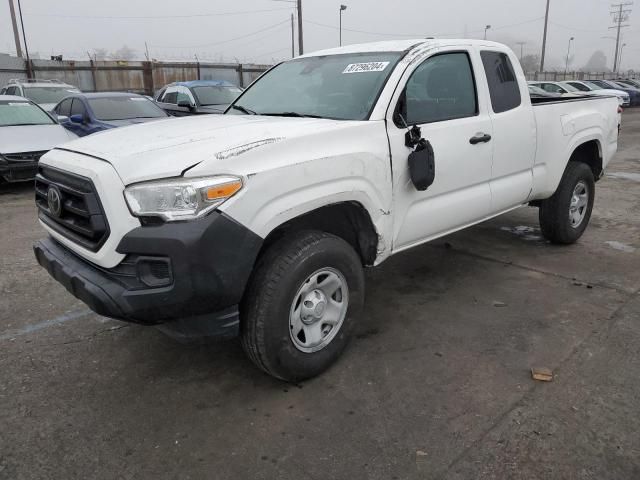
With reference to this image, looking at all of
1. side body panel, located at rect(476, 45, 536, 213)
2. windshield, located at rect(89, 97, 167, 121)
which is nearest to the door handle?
side body panel, located at rect(476, 45, 536, 213)

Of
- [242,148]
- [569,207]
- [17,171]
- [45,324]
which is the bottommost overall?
[45,324]

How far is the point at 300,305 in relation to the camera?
2910 mm

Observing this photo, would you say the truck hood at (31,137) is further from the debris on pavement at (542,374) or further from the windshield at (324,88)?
the debris on pavement at (542,374)

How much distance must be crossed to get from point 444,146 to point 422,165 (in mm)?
390

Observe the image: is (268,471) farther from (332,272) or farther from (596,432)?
(596,432)

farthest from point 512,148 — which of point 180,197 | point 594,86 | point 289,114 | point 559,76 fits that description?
point 559,76

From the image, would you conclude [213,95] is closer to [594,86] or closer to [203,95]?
[203,95]

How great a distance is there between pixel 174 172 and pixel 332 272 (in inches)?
41.7

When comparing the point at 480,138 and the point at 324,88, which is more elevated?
the point at 324,88

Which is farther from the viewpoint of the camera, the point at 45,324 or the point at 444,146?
the point at 45,324

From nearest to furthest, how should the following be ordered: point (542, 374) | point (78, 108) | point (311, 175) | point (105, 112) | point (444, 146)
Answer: point (311, 175) → point (542, 374) → point (444, 146) → point (105, 112) → point (78, 108)

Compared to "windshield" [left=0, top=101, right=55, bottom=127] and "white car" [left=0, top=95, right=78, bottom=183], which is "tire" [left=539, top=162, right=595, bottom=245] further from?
"windshield" [left=0, top=101, right=55, bottom=127]

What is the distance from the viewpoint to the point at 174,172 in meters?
2.44

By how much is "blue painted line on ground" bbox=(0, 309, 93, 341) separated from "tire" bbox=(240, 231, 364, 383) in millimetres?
1828
